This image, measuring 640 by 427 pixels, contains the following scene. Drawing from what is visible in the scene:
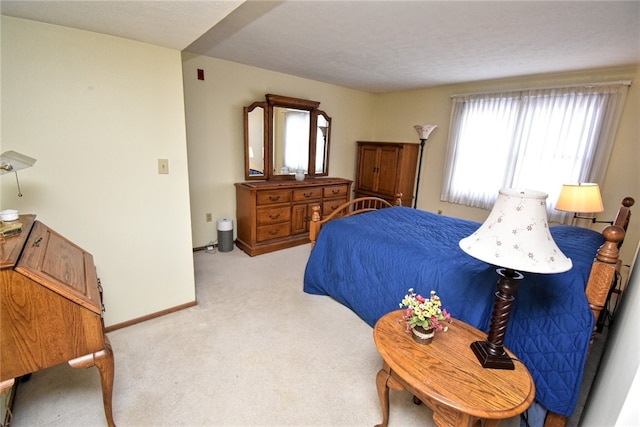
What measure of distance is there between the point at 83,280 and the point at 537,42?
3417 millimetres

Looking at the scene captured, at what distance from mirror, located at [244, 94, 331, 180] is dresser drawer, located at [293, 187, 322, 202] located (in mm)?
428

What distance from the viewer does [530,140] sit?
11.1ft

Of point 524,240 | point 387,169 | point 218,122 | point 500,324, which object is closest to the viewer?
point 524,240

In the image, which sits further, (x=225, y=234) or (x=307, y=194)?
(x=307, y=194)

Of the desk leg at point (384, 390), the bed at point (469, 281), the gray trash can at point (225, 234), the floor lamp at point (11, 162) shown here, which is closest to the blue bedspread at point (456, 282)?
the bed at point (469, 281)

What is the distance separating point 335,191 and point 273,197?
1.06 metres

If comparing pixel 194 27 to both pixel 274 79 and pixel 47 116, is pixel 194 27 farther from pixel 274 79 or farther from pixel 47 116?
pixel 274 79

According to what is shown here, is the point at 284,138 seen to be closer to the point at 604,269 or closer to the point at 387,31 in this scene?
the point at 387,31

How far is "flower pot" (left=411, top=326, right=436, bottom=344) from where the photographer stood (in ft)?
4.06

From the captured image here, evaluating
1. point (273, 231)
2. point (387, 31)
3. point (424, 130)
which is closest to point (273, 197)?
point (273, 231)

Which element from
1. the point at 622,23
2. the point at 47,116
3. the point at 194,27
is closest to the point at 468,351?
the point at 194,27

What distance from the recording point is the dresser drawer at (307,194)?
12.5ft

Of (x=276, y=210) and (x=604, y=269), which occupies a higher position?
(x=604, y=269)

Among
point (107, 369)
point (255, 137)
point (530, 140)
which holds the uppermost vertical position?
point (530, 140)
